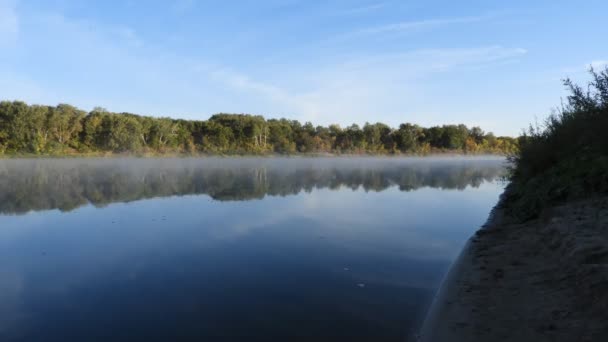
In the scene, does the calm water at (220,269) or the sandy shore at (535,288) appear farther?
the calm water at (220,269)

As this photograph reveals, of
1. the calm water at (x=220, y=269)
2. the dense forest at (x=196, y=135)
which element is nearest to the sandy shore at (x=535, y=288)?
→ the calm water at (x=220, y=269)

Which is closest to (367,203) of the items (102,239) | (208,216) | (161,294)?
(208,216)

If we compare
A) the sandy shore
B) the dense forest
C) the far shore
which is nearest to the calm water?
the sandy shore

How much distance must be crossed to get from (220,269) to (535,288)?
13.7ft

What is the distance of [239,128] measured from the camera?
230ft

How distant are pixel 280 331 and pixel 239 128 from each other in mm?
67616

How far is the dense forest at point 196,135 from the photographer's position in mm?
51250

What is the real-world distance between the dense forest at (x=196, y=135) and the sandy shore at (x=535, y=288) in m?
55.7

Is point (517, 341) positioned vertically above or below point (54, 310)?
above

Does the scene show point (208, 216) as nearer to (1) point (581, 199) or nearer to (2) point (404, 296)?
(2) point (404, 296)

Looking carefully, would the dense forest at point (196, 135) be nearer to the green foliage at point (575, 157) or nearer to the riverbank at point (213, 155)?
the riverbank at point (213, 155)

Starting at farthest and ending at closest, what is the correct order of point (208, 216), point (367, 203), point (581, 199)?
1. point (367, 203)
2. point (208, 216)
3. point (581, 199)

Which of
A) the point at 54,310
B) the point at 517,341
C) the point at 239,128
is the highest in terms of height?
the point at 239,128

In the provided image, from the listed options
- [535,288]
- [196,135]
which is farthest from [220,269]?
[196,135]
